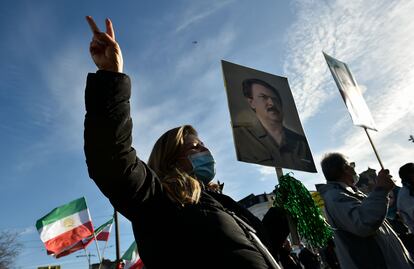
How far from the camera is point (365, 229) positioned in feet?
9.09

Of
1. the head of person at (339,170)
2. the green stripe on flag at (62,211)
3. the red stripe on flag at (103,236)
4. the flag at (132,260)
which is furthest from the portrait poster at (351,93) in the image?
the red stripe on flag at (103,236)

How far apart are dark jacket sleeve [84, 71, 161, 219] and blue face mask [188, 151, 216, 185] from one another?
57 cm

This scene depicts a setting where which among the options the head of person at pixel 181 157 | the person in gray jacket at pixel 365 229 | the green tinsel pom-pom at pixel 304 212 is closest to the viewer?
the head of person at pixel 181 157

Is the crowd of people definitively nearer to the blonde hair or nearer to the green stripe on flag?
the blonde hair

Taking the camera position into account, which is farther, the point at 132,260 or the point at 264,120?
the point at 132,260

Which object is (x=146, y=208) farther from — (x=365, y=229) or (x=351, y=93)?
(x=351, y=93)

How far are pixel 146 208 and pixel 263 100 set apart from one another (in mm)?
3829

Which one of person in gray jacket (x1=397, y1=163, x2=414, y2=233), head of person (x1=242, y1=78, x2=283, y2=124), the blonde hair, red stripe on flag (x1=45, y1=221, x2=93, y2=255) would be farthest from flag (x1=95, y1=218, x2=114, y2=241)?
the blonde hair

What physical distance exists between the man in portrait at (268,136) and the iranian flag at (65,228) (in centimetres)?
962

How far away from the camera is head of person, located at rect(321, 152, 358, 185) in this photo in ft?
11.1

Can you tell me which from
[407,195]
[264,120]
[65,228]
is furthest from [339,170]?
[65,228]

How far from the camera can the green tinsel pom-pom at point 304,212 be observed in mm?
2100

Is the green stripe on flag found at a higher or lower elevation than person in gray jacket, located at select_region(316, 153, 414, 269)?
higher

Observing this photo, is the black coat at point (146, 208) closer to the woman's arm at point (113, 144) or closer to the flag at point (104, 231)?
the woman's arm at point (113, 144)
